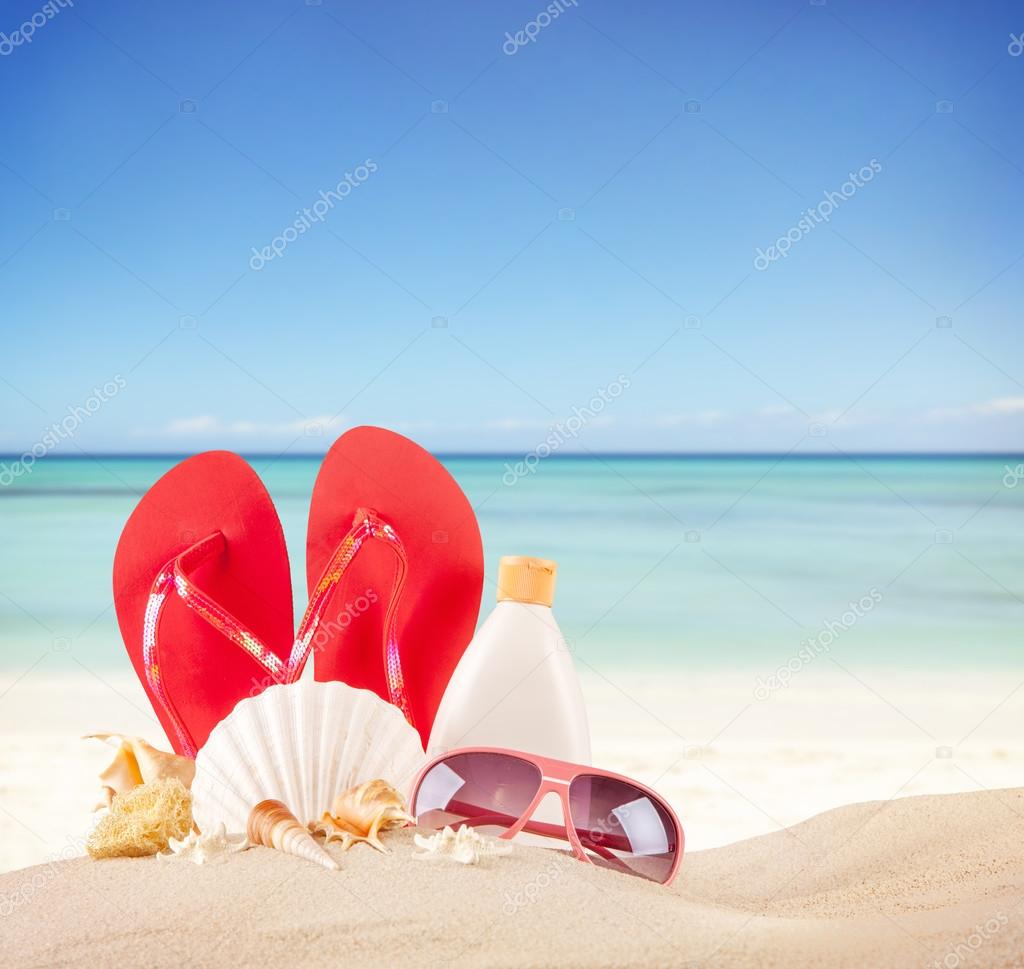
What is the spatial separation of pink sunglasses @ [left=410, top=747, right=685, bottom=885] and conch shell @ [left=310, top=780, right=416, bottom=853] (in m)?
0.09

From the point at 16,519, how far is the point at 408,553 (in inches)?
292

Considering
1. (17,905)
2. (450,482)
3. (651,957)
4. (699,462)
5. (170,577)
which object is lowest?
(17,905)

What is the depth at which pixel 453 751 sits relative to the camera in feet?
4.72

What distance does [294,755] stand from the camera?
1450 millimetres

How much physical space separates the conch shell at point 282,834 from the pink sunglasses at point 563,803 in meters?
0.18

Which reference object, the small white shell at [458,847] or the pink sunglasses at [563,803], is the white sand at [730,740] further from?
the small white shell at [458,847]

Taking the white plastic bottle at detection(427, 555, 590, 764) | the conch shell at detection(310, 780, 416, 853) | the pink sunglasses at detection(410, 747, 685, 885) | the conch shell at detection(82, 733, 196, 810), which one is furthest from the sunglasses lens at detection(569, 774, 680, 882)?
the conch shell at detection(82, 733, 196, 810)

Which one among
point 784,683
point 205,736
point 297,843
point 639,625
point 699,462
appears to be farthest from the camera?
point 699,462

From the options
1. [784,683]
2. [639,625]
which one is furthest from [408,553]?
[639,625]

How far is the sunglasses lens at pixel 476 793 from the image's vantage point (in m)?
1.43

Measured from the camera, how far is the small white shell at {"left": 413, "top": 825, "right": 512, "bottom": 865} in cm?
127

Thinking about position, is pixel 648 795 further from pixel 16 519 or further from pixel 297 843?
pixel 16 519

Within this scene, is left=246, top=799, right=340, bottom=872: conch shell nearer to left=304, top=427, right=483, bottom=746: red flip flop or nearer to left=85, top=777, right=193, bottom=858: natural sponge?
left=85, top=777, right=193, bottom=858: natural sponge
